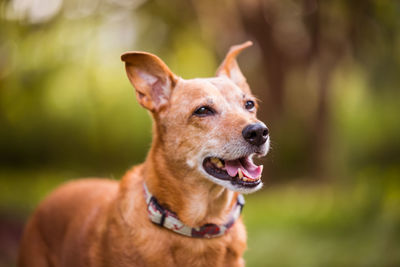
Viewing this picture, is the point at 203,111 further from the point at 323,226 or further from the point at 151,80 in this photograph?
the point at 323,226

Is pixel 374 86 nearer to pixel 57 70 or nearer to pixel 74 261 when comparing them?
pixel 74 261

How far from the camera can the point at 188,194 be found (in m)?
3.02

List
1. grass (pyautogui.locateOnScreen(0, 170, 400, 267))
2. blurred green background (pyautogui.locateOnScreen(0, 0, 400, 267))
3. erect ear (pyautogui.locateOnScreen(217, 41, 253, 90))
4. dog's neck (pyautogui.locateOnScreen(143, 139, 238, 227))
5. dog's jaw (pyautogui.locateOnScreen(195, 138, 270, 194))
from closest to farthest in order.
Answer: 1. dog's jaw (pyautogui.locateOnScreen(195, 138, 270, 194))
2. dog's neck (pyautogui.locateOnScreen(143, 139, 238, 227))
3. erect ear (pyautogui.locateOnScreen(217, 41, 253, 90))
4. grass (pyautogui.locateOnScreen(0, 170, 400, 267))
5. blurred green background (pyautogui.locateOnScreen(0, 0, 400, 267))

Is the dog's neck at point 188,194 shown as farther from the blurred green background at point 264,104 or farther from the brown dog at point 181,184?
the blurred green background at point 264,104

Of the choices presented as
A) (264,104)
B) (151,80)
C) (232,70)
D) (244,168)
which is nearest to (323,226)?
(264,104)

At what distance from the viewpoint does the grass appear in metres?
5.25

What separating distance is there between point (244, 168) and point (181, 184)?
0.45m

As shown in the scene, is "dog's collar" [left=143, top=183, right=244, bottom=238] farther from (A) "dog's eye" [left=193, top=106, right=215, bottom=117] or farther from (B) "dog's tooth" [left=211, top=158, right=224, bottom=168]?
(A) "dog's eye" [left=193, top=106, right=215, bottom=117]

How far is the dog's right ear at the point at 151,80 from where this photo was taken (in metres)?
3.20

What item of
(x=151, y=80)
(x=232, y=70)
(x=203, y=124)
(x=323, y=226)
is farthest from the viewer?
(x=323, y=226)

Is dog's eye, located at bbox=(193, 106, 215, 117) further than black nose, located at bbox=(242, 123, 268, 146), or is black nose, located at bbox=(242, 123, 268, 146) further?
dog's eye, located at bbox=(193, 106, 215, 117)

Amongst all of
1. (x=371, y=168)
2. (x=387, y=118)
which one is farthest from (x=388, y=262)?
(x=387, y=118)

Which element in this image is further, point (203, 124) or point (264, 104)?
point (264, 104)

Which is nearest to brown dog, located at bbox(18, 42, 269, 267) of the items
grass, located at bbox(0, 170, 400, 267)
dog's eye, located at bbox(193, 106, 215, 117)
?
dog's eye, located at bbox(193, 106, 215, 117)
